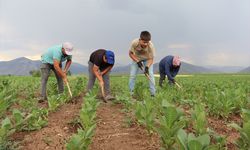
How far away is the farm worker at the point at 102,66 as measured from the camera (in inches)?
355

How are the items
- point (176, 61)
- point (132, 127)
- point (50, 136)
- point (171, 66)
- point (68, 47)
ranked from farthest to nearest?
1. point (171, 66)
2. point (176, 61)
3. point (68, 47)
4. point (132, 127)
5. point (50, 136)

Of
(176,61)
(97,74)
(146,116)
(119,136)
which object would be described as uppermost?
(176,61)

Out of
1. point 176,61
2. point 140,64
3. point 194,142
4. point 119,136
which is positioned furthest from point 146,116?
point 176,61

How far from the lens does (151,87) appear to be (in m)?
10.0

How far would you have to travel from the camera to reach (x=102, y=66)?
31.0 feet

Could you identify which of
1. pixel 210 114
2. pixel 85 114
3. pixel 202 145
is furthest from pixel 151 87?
pixel 202 145

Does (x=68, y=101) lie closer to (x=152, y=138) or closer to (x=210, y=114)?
(x=210, y=114)

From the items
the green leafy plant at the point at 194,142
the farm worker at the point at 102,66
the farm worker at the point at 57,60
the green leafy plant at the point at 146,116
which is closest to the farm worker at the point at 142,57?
the farm worker at the point at 102,66

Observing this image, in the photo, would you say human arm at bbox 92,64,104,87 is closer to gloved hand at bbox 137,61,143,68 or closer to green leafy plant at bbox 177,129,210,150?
gloved hand at bbox 137,61,143,68

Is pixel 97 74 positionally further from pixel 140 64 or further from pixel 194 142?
pixel 194 142

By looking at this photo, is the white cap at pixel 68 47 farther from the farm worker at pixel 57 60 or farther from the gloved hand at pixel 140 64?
the gloved hand at pixel 140 64

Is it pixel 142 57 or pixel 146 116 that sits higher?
pixel 142 57

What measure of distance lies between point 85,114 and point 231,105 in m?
3.10

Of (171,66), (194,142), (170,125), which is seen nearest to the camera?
(194,142)
